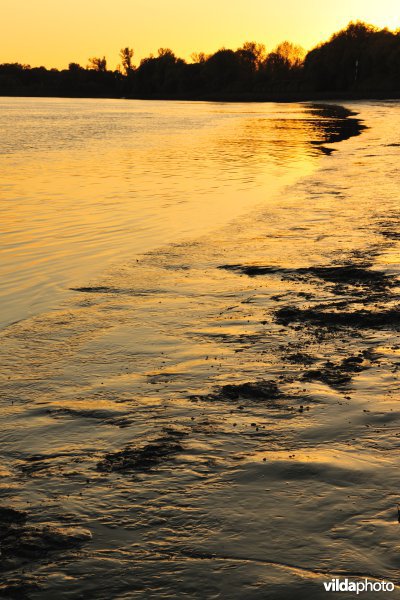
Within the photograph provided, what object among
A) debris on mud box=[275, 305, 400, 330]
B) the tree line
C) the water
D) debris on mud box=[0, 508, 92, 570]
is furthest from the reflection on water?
the tree line

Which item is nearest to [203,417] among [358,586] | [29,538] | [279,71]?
[29,538]

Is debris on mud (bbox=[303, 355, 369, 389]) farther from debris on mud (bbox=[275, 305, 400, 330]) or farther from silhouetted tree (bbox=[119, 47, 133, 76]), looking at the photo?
silhouetted tree (bbox=[119, 47, 133, 76])

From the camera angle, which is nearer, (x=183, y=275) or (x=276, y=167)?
(x=183, y=275)

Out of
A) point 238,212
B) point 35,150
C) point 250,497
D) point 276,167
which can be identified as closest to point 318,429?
point 250,497

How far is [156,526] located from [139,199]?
45.0 ft

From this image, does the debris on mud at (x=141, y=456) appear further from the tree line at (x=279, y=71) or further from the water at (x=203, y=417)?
the tree line at (x=279, y=71)

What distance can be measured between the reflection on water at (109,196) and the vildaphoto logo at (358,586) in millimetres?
5380

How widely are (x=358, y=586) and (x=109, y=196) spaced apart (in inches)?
593

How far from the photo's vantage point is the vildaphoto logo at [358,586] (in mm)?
3314

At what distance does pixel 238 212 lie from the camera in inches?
601

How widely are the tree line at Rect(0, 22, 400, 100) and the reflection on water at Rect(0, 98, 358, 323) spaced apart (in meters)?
83.4

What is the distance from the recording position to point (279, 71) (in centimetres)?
16400

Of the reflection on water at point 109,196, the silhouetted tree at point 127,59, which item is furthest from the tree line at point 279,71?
the reflection on water at point 109,196

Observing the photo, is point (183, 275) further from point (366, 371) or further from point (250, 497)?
point (250, 497)
